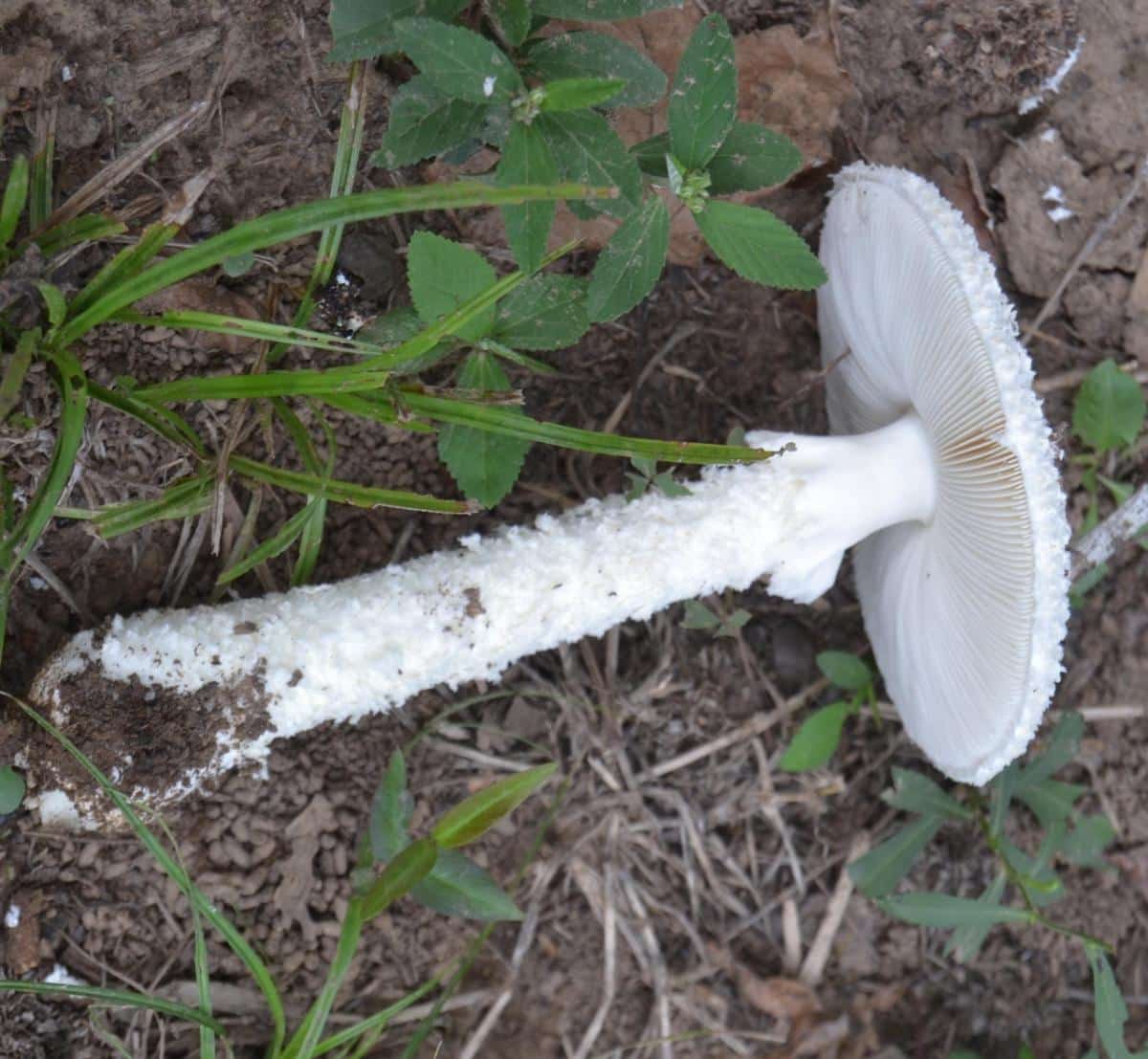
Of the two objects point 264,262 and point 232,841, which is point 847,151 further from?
point 232,841

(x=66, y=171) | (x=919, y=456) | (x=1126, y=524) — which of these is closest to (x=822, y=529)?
(x=919, y=456)

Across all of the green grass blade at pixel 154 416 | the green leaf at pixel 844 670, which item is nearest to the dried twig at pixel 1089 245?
the green leaf at pixel 844 670

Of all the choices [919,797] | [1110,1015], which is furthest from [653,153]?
[1110,1015]

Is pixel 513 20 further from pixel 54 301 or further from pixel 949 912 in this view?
pixel 949 912

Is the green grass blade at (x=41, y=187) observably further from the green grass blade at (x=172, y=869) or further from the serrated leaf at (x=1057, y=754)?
the serrated leaf at (x=1057, y=754)

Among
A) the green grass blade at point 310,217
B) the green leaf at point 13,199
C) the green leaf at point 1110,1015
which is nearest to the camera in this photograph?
the green grass blade at point 310,217

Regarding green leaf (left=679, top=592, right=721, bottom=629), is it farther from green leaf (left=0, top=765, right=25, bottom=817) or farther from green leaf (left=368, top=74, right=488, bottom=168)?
green leaf (left=0, top=765, right=25, bottom=817)
